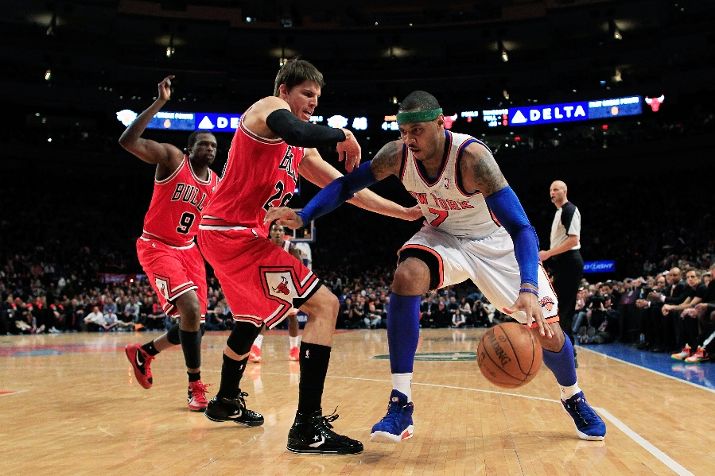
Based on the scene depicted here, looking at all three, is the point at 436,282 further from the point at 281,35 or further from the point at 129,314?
the point at 281,35

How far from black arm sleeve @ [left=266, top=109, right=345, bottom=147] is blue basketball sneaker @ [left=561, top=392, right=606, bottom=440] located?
2.00 m

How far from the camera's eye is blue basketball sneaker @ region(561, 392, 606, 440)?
3.80m

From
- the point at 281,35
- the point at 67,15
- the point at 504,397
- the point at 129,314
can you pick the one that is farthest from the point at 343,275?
the point at 504,397

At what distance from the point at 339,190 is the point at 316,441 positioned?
143 centimetres

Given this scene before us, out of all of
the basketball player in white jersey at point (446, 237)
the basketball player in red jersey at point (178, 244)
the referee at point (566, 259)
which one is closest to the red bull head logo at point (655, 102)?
the referee at point (566, 259)

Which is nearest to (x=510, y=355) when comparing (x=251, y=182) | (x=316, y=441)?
(x=316, y=441)

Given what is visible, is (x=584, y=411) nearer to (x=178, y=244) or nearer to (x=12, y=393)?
(x=178, y=244)

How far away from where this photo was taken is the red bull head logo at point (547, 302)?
3.80 meters

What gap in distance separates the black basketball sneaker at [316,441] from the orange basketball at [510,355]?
80 centimetres

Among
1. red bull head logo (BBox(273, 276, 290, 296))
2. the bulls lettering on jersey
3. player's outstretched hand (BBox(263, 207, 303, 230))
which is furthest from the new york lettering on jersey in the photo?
the bulls lettering on jersey

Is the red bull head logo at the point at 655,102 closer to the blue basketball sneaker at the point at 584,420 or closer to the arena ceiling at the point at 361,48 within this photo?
the arena ceiling at the point at 361,48

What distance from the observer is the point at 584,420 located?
386 centimetres

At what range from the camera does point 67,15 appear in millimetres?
30922

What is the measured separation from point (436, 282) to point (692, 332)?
691 centimetres
